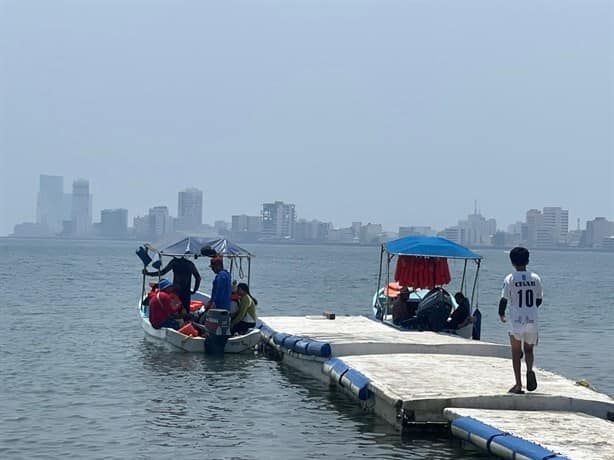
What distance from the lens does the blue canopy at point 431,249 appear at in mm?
25750

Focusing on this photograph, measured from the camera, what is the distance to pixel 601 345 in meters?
34.2

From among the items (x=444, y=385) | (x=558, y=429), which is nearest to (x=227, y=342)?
(x=444, y=385)

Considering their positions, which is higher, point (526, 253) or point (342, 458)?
point (526, 253)

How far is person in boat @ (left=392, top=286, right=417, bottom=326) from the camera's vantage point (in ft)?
Result: 86.5

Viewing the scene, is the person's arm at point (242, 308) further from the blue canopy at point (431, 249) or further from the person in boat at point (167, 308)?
the blue canopy at point (431, 249)

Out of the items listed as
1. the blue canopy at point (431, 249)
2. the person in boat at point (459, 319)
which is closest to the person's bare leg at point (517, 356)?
the person in boat at point (459, 319)

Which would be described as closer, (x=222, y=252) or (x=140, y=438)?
(x=140, y=438)

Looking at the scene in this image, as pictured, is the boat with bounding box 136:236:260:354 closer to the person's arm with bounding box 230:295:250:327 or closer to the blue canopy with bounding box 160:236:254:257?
the blue canopy with bounding box 160:236:254:257

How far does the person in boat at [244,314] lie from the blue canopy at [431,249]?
428cm

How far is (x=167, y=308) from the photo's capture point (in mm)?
26250

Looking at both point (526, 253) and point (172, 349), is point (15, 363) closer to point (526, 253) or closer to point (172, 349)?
point (172, 349)

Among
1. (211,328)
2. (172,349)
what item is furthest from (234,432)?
(172,349)

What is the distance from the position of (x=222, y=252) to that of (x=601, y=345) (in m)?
15.0

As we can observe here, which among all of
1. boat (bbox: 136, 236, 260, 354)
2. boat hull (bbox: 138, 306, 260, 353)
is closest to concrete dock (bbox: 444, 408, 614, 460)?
boat (bbox: 136, 236, 260, 354)
